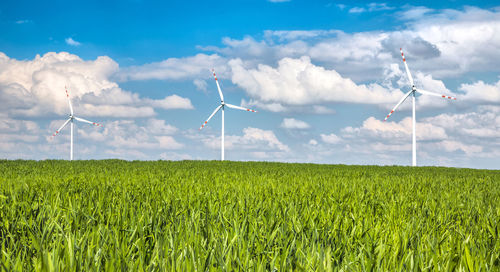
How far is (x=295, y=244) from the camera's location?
3.51m

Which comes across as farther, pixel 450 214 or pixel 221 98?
pixel 221 98

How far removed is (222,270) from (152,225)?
229 cm

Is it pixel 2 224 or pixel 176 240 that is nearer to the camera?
pixel 176 240

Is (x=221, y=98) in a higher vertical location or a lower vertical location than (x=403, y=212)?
higher

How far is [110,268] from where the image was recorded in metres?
2.52

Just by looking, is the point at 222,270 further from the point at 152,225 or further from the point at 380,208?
the point at 380,208

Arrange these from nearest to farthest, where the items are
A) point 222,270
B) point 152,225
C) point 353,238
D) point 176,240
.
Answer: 1. point 222,270
2. point 176,240
3. point 353,238
4. point 152,225

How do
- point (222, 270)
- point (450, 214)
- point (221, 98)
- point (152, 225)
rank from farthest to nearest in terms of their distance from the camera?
1. point (221, 98)
2. point (450, 214)
3. point (152, 225)
4. point (222, 270)

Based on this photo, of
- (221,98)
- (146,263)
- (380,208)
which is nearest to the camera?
(146,263)

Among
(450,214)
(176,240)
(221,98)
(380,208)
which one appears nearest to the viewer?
(176,240)

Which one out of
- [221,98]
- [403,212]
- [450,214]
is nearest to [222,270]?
[403,212]

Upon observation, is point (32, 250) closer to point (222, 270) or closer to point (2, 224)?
A: point (2, 224)

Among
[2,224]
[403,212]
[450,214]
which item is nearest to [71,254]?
[2,224]

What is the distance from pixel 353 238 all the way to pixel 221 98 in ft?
152
